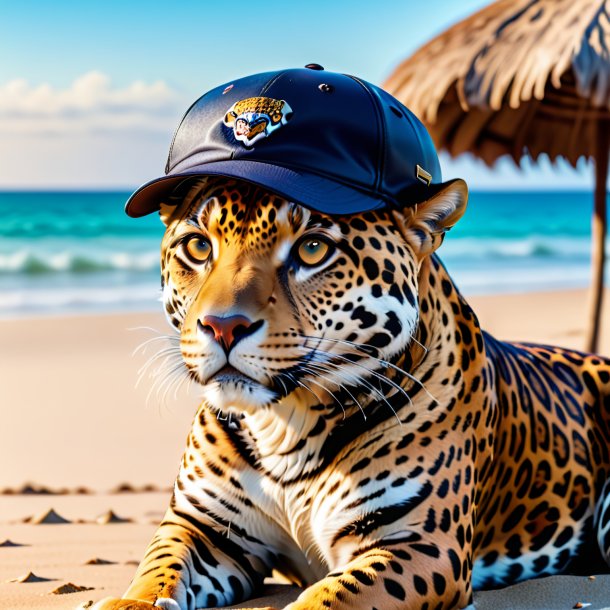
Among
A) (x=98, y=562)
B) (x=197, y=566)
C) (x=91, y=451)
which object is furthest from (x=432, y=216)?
(x=91, y=451)

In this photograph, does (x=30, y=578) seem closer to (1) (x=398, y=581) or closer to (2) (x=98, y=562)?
(2) (x=98, y=562)

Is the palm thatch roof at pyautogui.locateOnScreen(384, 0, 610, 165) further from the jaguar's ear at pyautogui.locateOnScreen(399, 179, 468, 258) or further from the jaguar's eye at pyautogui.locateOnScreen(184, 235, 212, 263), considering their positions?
the jaguar's eye at pyautogui.locateOnScreen(184, 235, 212, 263)

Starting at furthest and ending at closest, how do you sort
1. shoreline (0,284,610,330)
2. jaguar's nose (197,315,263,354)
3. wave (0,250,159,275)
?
1. wave (0,250,159,275)
2. shoreline (0,284,610,330)
3. jaguar's nose (197,315,263,354)

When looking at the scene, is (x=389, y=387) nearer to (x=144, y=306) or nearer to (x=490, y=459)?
(x=490, y=459)

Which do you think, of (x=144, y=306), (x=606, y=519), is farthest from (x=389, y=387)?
(x=144, y=306)

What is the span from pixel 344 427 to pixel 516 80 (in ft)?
15.3

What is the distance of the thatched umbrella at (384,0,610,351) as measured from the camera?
7121mm

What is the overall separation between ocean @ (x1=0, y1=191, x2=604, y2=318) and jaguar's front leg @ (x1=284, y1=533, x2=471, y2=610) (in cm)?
1049

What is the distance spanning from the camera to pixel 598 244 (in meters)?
9.00

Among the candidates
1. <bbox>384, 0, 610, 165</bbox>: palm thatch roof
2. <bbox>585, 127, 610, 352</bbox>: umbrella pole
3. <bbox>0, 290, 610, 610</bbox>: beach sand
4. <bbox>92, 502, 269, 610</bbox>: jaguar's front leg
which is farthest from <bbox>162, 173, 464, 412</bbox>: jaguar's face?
<bbox>585, 127, 610, 352</bbox>: umbrella pole

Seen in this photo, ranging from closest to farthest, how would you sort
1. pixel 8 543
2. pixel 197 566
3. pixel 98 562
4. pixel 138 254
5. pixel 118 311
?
pixel 197 566 → pixel 98 562 → pixel 8 543 → pixel 118 311 → pixel 138 254

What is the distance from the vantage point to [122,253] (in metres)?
28.3

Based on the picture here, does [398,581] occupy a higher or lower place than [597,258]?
higher

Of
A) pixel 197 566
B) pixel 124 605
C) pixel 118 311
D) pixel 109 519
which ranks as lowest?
pixel 118 311
